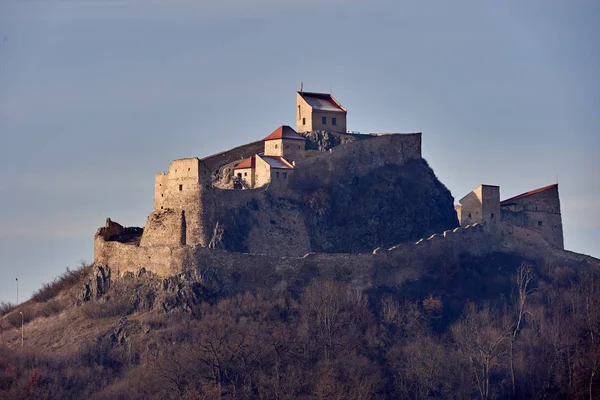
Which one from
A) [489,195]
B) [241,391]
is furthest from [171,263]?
[489,195]

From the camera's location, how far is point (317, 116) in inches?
3858

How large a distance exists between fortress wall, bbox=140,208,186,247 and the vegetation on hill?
2864 mm

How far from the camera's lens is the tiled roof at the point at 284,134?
9469 centimetres

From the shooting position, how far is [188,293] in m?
83.9

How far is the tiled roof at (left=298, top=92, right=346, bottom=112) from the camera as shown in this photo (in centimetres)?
9881

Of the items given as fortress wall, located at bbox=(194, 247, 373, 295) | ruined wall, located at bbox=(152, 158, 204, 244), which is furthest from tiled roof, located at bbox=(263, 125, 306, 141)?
fortress wall, located at bbox=(194, 247, 373, 295)

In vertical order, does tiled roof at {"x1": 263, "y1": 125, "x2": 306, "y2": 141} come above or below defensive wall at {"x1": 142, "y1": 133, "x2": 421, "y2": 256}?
above

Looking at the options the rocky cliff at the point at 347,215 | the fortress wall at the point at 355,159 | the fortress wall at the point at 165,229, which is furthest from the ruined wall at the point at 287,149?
the fortress wall at the point at 165,229

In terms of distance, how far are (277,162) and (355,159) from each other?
532 centimetres

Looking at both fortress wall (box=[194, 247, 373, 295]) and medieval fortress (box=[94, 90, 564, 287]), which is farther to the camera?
medieval fortress (box=[94, 90, 564, 287])

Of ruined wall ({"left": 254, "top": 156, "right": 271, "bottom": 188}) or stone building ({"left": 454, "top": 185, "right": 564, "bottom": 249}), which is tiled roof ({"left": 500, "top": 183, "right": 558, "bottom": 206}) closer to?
stone building ({"left": 454, "top": 185, "right": 564, "bottom": 249})

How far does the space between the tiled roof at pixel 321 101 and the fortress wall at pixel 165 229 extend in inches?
538

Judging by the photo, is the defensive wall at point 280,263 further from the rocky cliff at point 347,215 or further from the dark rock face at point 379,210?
the dark rock face at point 379,210

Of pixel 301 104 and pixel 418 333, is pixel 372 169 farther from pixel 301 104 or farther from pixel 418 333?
pixel 418 333
